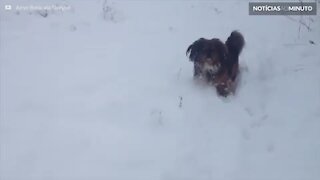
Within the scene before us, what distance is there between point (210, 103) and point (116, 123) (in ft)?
3.10

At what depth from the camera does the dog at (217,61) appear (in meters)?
4.98

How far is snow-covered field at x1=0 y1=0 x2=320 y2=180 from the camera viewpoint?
13.6 ft

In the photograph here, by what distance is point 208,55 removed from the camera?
495cm

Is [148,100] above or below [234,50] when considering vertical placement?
below

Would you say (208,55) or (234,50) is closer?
(208,55)

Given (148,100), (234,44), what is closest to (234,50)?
(234,44)

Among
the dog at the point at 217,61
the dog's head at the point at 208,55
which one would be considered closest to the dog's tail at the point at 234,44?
the dog at the point at 217,61

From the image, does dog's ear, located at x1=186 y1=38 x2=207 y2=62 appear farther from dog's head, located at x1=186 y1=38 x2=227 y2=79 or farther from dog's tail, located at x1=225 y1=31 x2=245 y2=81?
dog's tail, located at x1=225 y1=31 x2=245 y2=81

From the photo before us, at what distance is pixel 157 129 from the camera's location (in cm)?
452

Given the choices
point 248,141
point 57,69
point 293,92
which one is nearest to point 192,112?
point 248,141

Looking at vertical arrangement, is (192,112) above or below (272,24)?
below

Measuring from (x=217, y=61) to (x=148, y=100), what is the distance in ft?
2.52

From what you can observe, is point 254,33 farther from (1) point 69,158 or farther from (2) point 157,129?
(1) point 69,158

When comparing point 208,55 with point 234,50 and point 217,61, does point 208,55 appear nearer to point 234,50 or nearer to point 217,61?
point 217,61
